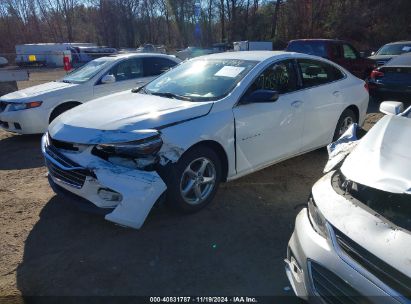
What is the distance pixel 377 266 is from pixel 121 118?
2562mm

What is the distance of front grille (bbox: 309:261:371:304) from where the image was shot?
1854mm

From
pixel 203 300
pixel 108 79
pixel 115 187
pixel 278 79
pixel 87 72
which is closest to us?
pixel 203 300

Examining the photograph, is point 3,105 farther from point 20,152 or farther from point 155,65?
point 155,65

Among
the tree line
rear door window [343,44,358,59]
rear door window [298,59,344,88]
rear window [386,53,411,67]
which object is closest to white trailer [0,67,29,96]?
rear door window [298,59,344,88]

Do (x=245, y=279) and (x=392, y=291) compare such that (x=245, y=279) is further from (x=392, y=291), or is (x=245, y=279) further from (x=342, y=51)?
(x=342, y=51)

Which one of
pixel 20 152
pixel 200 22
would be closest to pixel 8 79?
pixel 20 152

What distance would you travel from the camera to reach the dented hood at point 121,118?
11.0ft

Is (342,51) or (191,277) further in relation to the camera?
(342,51)

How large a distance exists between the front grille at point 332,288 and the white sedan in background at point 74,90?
19.4 ft

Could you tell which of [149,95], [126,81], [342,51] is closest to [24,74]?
[126,81]

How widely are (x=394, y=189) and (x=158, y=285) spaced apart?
1.80m

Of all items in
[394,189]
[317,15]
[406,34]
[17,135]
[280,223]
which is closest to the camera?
[394,189]

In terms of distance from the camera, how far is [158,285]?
2.85 m

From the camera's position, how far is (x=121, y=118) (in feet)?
11.7
